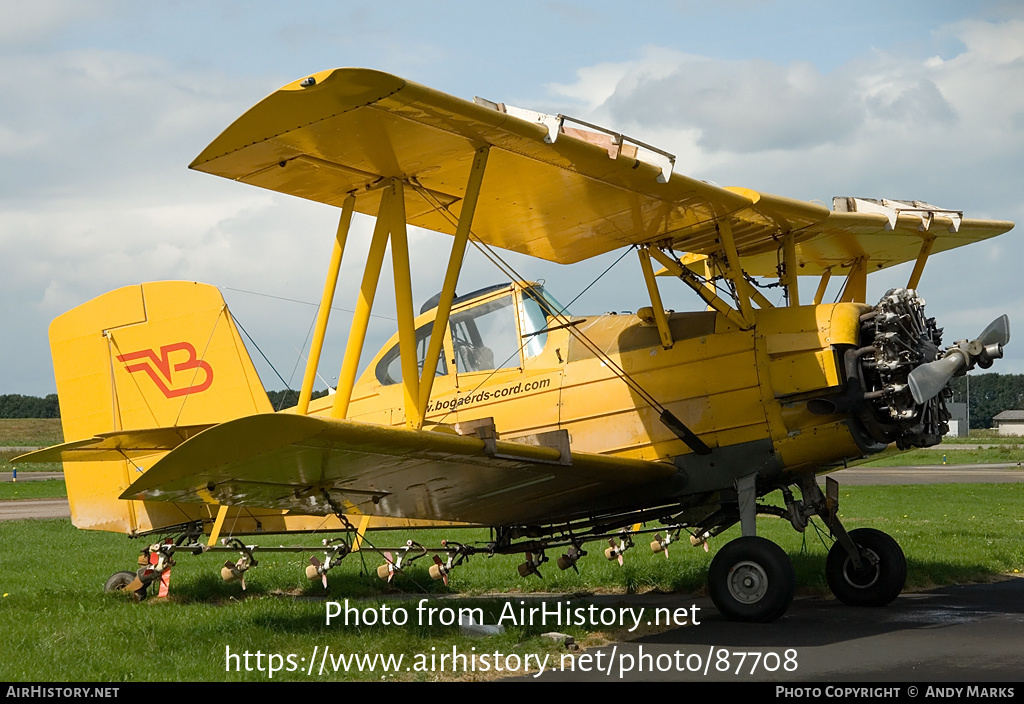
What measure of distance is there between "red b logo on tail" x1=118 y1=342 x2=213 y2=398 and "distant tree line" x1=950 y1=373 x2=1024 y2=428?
134 m

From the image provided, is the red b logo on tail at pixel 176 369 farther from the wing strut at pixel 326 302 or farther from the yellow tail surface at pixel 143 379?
the wing strut at pixel 326 302

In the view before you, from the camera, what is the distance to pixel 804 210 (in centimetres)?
916

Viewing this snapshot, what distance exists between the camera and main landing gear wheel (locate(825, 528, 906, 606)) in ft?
30.1

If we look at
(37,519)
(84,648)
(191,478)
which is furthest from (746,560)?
(37,519)

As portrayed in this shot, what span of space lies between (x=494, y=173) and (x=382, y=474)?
8.35 feet

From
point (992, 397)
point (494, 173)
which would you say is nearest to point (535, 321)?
point (494, 173)

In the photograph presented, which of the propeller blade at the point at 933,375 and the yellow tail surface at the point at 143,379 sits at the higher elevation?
the yellow tail surface at the point at 143,379

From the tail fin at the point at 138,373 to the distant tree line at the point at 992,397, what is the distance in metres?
134

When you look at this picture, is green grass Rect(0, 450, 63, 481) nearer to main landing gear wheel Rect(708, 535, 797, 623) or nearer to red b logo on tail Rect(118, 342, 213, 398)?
red b logo on tail Rect(118, 342, 213, 398)

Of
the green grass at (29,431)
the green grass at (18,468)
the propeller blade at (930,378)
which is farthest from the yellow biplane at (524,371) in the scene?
the green grass at (29,431)

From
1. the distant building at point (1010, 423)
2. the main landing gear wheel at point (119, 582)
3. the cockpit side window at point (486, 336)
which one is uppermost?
the cockpit side window at point (486, 336)

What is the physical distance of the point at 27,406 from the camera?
10225 cm

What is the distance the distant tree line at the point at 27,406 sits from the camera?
323 ft

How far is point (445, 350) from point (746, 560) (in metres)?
3.76
